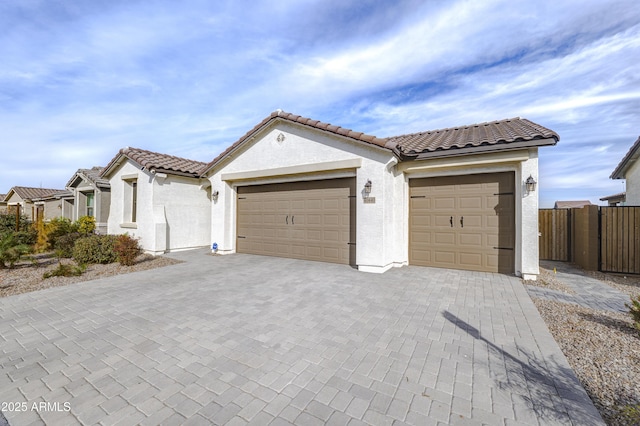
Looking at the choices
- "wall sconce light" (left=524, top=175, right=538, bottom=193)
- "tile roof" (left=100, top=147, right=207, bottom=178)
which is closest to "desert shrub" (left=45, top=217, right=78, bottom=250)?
"tile roof" (left=100, top=147, right=207, bottom=178)

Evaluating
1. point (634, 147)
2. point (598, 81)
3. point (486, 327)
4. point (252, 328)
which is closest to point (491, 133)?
point (598, 81)

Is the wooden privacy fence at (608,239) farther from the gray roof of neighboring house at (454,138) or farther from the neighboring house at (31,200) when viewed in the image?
the neighboring house at (31,200)

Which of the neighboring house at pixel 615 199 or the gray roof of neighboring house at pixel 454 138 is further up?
the gray roof of neighboring house at pixel 454 138

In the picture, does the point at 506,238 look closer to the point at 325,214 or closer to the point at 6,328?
the point at 325,214

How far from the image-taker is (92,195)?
48.2 ft

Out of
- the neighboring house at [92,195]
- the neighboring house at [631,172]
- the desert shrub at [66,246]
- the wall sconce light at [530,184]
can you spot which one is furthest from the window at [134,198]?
the neighboring house at [631,172]

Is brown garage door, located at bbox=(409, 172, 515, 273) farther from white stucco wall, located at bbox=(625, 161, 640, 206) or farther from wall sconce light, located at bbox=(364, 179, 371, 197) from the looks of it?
white stucco wall, located at bbox=(625, 161, 640, 206)

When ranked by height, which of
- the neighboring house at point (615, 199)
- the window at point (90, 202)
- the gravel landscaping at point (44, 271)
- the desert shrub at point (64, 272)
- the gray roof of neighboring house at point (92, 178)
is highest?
the gray roof of neighboring house at point (92, 178)

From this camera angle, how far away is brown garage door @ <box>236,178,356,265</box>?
28.1 feet

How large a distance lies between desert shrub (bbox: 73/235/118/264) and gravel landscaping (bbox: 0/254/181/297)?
1.16 feet

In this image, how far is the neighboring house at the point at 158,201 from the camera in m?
10.6

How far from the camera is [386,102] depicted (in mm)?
11945

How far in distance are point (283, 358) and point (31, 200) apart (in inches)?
1273

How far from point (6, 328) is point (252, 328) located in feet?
12.6
